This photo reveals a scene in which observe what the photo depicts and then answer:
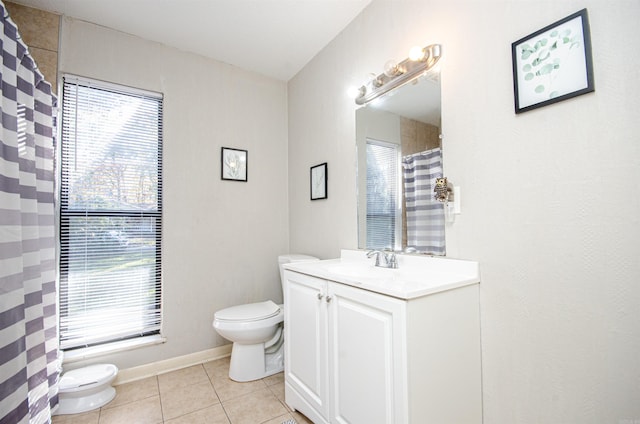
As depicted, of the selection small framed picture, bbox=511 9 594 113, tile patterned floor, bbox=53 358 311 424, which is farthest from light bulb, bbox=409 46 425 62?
tile patterned floor, bbox=53 358 311 424

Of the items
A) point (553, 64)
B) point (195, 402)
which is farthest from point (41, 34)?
point (553, 64)

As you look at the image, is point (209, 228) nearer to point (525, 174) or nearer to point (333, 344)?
point (333, 344)

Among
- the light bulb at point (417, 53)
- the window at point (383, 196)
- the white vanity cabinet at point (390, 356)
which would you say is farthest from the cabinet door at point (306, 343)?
the light bulb at point (417, 53)

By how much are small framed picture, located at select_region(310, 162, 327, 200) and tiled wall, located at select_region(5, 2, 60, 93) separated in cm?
187

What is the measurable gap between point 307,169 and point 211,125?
91 centimetres

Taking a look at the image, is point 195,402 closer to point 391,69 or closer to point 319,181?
point 319,181

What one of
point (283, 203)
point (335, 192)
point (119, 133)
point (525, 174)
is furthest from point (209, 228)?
point (525, 174)

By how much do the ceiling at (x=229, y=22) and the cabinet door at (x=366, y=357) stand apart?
1855mm

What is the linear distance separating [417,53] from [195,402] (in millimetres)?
2420

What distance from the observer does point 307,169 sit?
8.33 feet

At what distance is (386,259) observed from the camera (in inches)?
64.4

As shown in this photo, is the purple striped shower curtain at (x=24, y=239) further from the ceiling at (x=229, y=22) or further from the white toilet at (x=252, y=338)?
the white toilet at (x=252, y=338)

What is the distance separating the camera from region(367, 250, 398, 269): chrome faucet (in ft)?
5.24

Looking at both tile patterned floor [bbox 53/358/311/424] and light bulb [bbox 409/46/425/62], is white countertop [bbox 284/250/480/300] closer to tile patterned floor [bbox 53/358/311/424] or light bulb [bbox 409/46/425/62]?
tile patterned floor [bbox 53/358/311/424]
